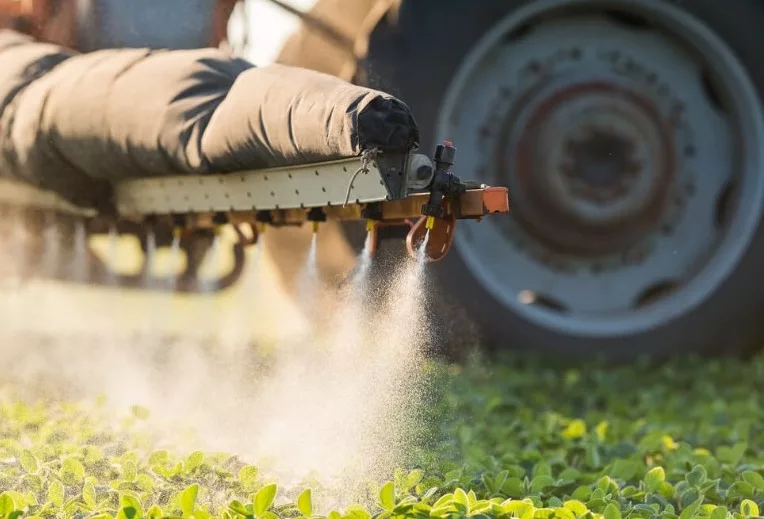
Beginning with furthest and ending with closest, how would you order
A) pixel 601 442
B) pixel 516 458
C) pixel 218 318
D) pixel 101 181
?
pixel 218 318
pixel 101 181
pixel 601 442
pixel 516 458

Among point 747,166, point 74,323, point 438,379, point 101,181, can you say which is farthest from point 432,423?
point 74,323

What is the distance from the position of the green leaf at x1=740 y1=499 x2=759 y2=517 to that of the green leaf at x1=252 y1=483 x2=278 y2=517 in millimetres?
904

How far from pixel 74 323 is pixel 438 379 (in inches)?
92.5

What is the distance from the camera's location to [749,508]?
2.26m

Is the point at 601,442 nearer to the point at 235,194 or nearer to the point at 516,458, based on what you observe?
the point at 516,458

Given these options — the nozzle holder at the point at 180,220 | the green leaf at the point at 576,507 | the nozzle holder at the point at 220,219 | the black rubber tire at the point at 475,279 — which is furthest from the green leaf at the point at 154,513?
the black rubber tire at the point at 475,279

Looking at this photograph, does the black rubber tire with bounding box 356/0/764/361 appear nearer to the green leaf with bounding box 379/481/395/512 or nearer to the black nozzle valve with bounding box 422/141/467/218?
the black nozzle valve with bounding box 422/141/467/218

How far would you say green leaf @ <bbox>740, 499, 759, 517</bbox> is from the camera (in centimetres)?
224

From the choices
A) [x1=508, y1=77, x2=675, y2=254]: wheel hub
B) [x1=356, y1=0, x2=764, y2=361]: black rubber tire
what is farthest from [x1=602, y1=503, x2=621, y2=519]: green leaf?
Answer: [x1=508, y1=77, x2=675, y2=254]: wheel hub

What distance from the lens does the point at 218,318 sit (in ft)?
14.8

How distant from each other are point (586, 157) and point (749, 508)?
74.3 inches

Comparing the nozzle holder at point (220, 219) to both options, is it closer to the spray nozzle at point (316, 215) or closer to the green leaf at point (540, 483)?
the spray nozzle at point (316, 215)

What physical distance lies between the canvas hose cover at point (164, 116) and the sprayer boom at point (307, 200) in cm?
5

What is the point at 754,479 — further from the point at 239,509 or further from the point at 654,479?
the point at 239,509
